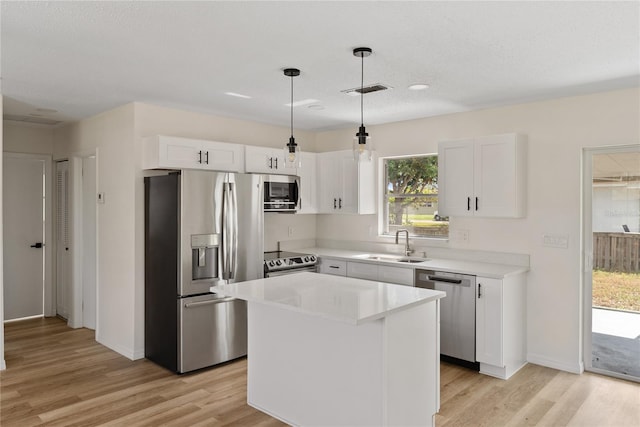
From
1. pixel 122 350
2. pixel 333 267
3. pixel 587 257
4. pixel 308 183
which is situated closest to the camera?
pixel 587 257

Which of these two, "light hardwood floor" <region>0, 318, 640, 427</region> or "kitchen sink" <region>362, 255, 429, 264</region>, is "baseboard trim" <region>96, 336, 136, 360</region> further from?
"kitchen sink" <region>362, 255, 429, 264</region>

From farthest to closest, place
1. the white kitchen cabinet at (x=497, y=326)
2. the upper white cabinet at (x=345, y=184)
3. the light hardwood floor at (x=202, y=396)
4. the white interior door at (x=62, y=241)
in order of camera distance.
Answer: the white interior door at (x=62, y=241) → the upper white cabinet at (x=345, y=184) → the white kitchen cabinet at (x=497, y=326) → the light hardwood floor at (x=202, y=396)

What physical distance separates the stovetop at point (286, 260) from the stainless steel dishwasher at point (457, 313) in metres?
1.37

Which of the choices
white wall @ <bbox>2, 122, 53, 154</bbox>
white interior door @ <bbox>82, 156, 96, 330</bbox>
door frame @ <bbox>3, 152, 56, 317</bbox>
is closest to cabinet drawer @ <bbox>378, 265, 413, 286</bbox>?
white interior door @ <bbox>82, 156, 96, 330</bbox>

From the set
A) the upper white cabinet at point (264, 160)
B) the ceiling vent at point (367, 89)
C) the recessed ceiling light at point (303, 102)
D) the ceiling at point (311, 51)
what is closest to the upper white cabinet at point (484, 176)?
the ceiling at point (311, 51)

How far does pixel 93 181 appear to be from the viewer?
17.3 feet

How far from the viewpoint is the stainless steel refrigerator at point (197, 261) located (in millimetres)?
3939

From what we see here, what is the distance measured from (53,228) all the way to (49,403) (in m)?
3.08

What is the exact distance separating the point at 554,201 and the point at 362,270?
77.3 inches

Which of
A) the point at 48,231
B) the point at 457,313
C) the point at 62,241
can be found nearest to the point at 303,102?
the point at 457,313

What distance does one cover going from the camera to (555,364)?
4059 millimetres

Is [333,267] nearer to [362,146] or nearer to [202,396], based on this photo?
[202,396]

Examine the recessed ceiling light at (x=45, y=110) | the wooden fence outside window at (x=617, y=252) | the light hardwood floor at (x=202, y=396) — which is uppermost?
the recessed ceiling light at (x=45, y=110)

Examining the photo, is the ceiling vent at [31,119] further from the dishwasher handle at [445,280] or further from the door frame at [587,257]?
the door frame at [587,257]
